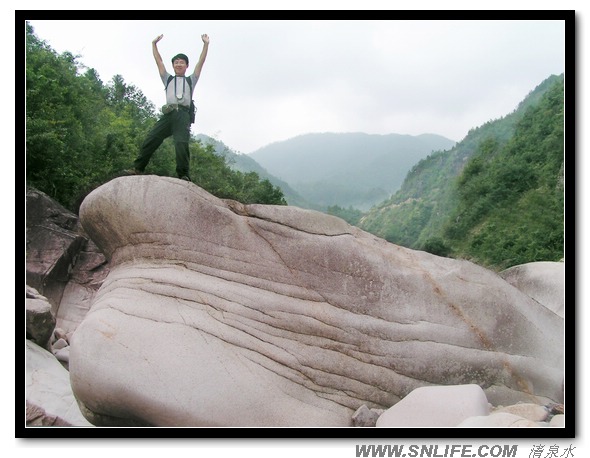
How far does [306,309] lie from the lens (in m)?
5.68

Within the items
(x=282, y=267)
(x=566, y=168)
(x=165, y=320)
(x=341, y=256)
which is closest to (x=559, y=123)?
(x=566, y=168)

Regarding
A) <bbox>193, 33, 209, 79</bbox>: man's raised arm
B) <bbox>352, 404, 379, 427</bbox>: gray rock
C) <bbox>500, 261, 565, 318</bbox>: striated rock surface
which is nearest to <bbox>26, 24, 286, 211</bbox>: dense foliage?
<bbox>193, 33, 209, 79</bbox>: man's raised arm

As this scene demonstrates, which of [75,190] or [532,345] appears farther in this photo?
[75,190]

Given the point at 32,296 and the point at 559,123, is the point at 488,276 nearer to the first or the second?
the point at 559,123

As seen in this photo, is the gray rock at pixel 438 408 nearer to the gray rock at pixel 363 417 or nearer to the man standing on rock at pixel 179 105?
the gray rock at pixel 363 417

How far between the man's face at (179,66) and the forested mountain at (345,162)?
1.35 metres

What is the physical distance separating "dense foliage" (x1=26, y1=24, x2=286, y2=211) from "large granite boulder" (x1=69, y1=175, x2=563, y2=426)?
0.98 meters

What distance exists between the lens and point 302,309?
567 cm

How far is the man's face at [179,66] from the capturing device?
5910 millimetres

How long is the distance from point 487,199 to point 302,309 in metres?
2.86

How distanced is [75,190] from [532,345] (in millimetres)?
5298

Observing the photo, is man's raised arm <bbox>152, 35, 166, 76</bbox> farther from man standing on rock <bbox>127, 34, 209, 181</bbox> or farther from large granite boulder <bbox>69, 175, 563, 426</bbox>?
large granite boulder <bbox>69, 175, 563, 426</bbox>

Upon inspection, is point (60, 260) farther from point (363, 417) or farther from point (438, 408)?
point (438, 408)

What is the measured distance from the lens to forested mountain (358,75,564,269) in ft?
22.2
